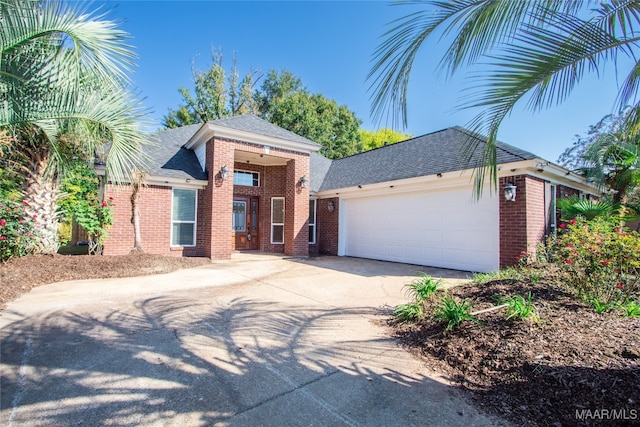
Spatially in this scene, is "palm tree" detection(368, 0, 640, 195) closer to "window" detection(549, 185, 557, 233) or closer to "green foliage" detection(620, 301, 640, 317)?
"green foliage" detection(620, 301, 640, 317)

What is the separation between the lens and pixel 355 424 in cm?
217

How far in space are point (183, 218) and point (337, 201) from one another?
20.1 feet

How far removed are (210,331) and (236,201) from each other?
9.28 meters

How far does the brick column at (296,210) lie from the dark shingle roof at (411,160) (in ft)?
5.82

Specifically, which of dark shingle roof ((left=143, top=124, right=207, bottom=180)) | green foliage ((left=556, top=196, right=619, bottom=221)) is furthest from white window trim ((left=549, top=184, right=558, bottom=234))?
dark shingle roof ((left=143, top=124, right=207, bottom=180))

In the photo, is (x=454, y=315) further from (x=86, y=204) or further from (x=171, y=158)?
(x=171, y=158)

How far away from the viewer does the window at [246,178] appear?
41.5 ft

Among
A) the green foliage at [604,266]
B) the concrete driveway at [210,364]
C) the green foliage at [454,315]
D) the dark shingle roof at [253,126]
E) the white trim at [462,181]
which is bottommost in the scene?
the concrete driveway at [210,364]

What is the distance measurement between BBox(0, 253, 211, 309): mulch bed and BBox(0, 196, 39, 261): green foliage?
305 mm

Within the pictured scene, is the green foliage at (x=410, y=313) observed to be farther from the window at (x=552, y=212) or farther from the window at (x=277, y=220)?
the window at (x=277, y=220)

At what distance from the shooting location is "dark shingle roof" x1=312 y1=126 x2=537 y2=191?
8.59 metres

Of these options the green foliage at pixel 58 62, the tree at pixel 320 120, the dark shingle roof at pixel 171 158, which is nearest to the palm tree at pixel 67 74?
the green foliage at pixel 58 62

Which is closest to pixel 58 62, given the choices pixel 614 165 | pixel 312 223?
pixel 312 223

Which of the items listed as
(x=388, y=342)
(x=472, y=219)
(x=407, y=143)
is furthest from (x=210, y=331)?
(x=407, y=143)
